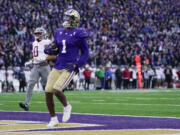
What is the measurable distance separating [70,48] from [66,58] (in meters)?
0.19

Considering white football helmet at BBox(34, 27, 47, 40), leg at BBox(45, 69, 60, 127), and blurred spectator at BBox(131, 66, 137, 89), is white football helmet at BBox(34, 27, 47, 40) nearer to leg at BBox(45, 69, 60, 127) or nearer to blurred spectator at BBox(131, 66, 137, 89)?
leg at BBox(45, 69, 60, 127)

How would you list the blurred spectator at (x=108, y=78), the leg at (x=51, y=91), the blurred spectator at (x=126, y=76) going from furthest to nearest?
the blurred spectator at (x=126, y=76) < the blurred spectator at (x=108, y=78) < the leg at (x=51, y=91)

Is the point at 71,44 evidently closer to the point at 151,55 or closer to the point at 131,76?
the point at 131,76

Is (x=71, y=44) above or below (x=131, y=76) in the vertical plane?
above

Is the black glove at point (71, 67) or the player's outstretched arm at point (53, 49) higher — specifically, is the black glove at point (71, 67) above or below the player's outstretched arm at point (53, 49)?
below

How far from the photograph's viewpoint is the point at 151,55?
39.4m

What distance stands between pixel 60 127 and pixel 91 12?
33.4 metres

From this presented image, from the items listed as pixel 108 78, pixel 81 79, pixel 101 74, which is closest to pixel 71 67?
pixel 101 74

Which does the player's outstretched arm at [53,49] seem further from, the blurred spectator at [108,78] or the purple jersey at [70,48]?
the blurred spectator at [108,78]

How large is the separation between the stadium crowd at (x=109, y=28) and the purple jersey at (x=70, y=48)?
22.3 m

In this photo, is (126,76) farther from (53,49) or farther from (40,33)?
(53,49)

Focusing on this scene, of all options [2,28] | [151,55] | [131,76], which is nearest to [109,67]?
[131,76]

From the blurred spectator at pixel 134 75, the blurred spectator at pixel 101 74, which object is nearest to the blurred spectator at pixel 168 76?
the blurred spectator at pixel 134 75

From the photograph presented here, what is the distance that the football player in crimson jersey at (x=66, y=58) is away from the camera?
954cm
